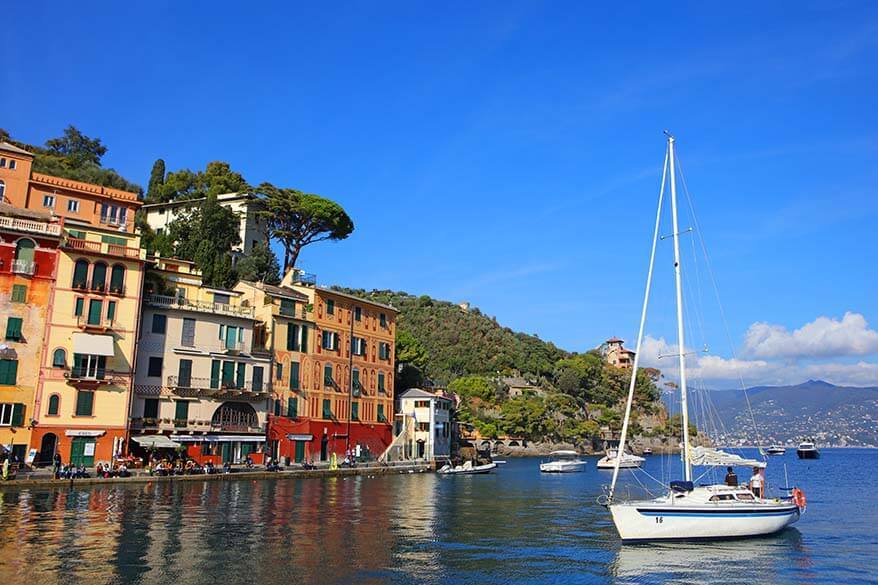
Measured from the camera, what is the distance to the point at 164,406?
63.0 meters

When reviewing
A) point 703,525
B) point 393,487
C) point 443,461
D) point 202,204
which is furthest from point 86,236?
point 703,525

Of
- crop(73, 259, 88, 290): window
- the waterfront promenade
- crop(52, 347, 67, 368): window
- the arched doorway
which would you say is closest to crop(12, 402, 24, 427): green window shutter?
the arched doorway

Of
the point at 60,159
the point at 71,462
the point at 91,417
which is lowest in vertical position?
the point at 71,462

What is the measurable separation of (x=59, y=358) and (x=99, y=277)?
7.18 m

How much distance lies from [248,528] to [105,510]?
33.4 feet

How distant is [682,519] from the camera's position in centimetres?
3222

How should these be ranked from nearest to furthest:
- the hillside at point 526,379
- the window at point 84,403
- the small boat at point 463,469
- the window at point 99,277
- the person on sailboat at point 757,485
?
the person on sailboat at point 757,485, the window at point 84,403, the window at point 99,277, the small boat at point 463,469, the hillside at point 526,379

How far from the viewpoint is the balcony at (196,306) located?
64.5 meters

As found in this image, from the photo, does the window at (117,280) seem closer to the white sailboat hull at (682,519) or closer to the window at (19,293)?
the window at (19,293)

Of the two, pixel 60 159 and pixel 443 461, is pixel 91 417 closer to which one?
pixel 443 461

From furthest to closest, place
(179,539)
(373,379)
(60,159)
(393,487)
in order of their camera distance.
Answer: (60,159)
(373,379)
(393,487)
(179,539)

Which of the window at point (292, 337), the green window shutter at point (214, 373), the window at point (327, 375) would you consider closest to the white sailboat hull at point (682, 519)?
the green window shutter at point (214, 373)

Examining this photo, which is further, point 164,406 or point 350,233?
point 350,233

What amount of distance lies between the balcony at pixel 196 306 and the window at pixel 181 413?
846 centimetres
